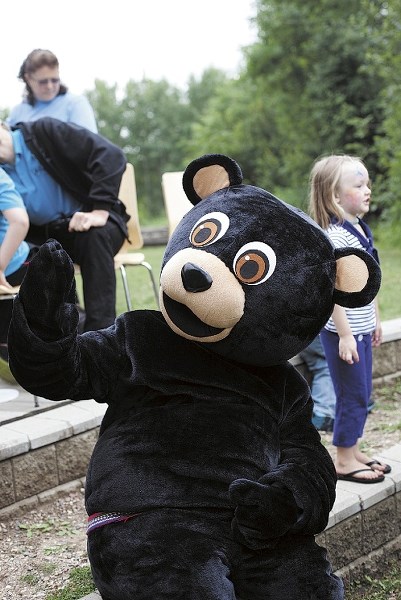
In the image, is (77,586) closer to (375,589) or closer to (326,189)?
(375,589)

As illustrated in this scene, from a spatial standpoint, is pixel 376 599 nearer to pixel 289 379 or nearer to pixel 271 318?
pixel 289 379

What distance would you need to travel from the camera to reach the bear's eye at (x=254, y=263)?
5.82ft

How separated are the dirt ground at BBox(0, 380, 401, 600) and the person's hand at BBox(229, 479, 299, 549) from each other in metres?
0.85

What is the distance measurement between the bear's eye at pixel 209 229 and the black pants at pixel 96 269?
2020mm

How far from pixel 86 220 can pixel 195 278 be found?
7.43 feet

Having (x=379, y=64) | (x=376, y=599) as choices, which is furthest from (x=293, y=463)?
(x=379, y=64)

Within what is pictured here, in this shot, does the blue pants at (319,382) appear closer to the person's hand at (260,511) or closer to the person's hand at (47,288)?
the person's hand at (260,511)

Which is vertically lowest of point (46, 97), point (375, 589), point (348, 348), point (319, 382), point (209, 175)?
point (375, 589)

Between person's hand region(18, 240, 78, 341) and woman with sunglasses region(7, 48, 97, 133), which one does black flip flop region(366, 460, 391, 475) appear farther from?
woman with sunglasses region(7, 48, 97, 133)

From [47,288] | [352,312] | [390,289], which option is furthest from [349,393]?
[390,289]

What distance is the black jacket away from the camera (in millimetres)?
3896

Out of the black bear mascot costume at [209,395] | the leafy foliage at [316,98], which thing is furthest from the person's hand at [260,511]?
the leafy foliage at [316,98]

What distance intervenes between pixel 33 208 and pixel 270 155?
2102 cm

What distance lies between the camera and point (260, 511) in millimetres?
1688
